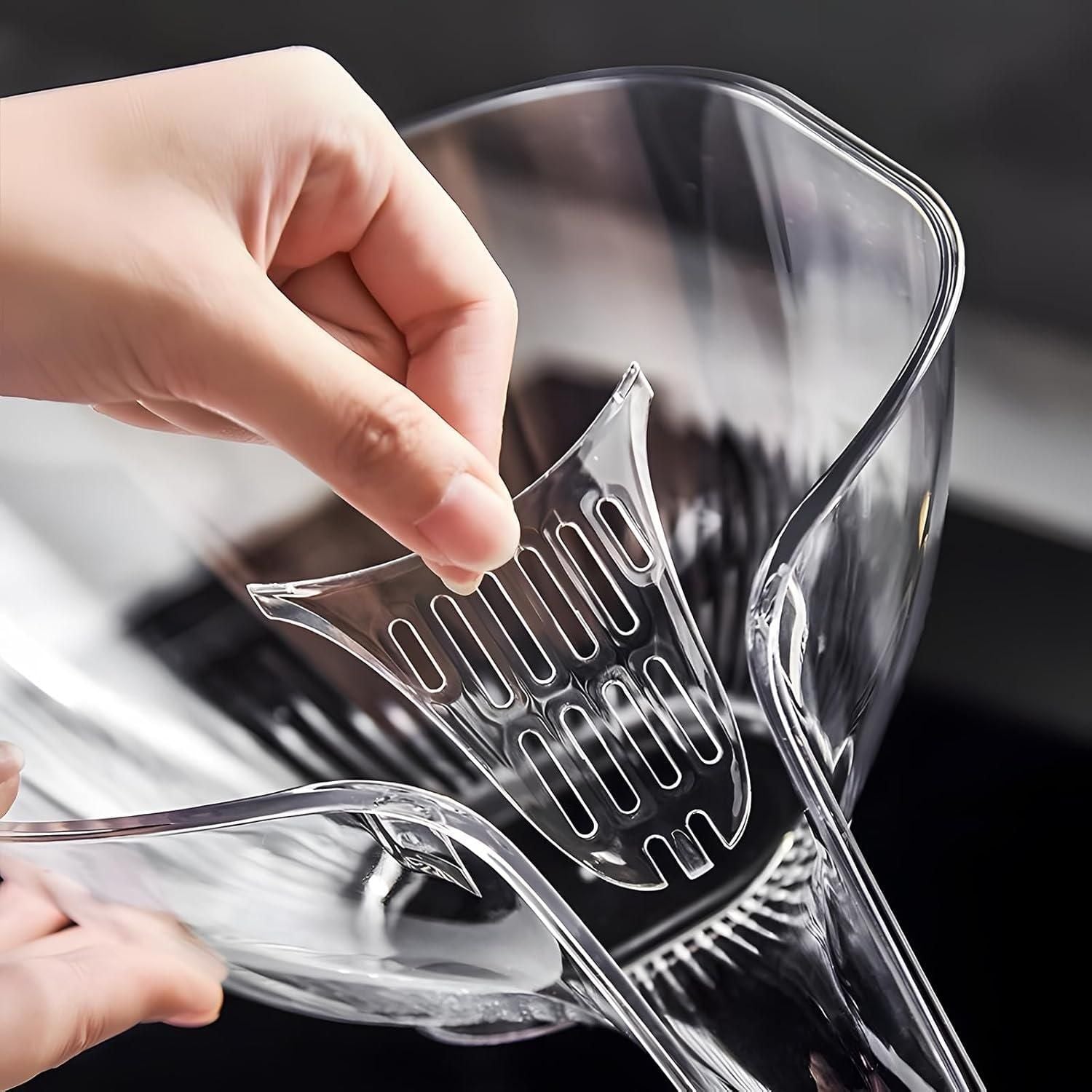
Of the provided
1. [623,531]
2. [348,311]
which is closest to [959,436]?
[623,531]

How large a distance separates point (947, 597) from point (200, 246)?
366 mm

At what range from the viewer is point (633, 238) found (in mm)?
551

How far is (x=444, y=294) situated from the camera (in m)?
0.47

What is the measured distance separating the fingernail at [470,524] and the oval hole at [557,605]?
161 millimetres

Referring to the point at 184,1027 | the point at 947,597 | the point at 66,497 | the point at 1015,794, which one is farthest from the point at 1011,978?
the point at 66,497

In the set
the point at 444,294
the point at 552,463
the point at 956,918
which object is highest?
the point at 444,294

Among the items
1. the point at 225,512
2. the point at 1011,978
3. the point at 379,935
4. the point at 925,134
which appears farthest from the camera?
the point at 925,134

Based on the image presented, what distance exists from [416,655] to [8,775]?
18 cm

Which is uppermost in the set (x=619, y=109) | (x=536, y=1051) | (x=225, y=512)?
(x=619, y=109)

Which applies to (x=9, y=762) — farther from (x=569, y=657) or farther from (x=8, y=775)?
(x=569, y=657)

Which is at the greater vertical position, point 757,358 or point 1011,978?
point 757,358

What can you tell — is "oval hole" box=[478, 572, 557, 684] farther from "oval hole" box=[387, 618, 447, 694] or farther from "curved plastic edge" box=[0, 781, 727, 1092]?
"curved plastic edge" box=[0, 781, 727, 1092]

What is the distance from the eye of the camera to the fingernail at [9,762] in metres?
0.41

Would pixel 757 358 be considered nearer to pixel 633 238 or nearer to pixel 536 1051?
pixel 633 238
